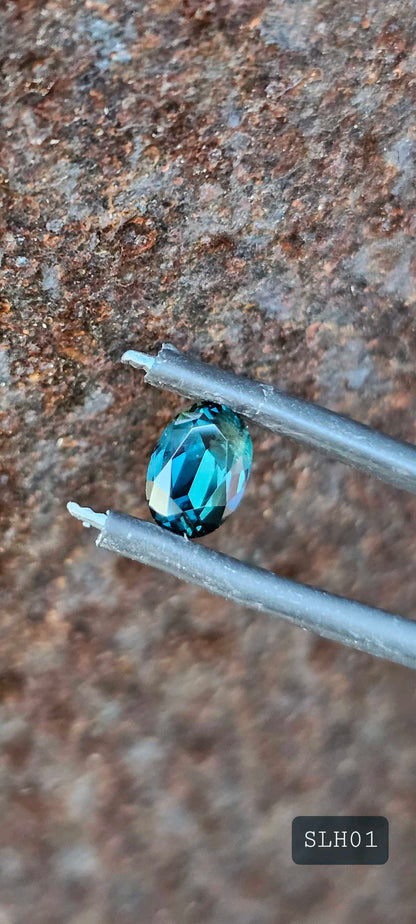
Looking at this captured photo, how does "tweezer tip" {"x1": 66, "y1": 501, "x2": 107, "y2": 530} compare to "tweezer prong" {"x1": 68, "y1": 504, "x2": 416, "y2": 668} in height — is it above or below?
above

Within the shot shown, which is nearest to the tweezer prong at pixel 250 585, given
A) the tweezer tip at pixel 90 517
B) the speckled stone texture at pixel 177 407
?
the tweezer tip at pixel 90 517

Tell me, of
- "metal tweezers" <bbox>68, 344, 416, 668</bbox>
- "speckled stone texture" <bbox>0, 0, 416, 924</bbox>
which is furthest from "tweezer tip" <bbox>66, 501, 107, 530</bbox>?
"speckled stone texture" <bbox>0, 0, 416, 924</bbox>

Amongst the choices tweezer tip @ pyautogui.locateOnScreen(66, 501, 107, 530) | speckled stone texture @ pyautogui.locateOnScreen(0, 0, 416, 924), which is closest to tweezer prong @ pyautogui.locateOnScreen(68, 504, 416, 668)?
tweezer tip @ pyautogui.locateOnScreen(66, 501, 107, 530)

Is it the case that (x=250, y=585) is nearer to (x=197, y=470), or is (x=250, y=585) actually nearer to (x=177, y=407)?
(x=197, y=470)

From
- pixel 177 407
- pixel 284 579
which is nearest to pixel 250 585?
pixel 284 579

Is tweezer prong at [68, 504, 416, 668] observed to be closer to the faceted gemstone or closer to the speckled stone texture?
the faceted gemstone

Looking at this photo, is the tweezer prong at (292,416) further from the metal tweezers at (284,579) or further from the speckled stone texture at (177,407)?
A: the speckled stone texture at (177,407)
